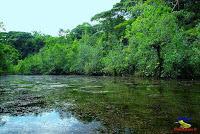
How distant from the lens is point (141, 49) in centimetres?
3228

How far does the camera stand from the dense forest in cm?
2953

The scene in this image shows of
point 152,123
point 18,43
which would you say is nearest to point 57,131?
point 152,123

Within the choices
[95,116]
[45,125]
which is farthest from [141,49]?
[45,125]

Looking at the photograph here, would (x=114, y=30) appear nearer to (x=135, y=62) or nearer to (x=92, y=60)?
(x=92, y=60)

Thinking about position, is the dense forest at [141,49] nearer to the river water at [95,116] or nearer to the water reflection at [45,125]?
the river water at [95,116]

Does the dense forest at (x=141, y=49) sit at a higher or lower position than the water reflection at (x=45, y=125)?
higher

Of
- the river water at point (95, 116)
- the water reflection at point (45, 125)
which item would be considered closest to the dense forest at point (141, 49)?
the river water at point (95, 116)

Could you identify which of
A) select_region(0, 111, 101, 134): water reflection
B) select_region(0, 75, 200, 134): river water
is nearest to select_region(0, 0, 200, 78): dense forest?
select_region(0, 75, 200, 134): river water

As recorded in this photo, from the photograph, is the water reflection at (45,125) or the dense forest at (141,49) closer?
the water reflection at (45,125)

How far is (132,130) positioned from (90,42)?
1796 inches

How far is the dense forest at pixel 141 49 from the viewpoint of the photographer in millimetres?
29531

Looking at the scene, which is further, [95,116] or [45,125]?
[95,116]

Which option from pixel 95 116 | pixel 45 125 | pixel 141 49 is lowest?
pixel 45 125

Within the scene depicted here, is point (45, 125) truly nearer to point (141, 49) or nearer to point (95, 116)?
point (95, 116)
